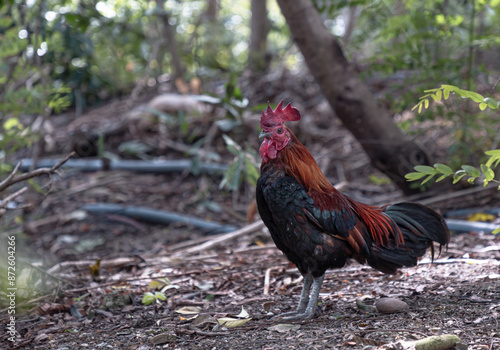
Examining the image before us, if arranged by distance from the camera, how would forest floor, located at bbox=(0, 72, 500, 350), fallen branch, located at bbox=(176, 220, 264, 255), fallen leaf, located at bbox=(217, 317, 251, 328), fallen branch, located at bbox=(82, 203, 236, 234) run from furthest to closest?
fallen branch, located at bbox=(82, 203, 236, 234) < fallen branch, located at bbox=(176, 220, 264, 255) < fallen leaf, located at bbox=(217, 317, 251, 328) < forest floor, located at bbox=(0, 72, 500, 350)

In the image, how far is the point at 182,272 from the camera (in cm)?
390

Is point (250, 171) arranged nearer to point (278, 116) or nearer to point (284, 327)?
point (278, 116)

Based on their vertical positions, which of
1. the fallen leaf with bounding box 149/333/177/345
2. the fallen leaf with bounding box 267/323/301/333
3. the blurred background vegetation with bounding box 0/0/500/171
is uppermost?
the blurred background vegetation with bounding box 0/0/500/171

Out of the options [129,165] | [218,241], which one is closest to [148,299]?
[218,241]

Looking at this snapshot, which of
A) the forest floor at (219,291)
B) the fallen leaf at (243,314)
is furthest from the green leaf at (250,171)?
the fallen leaf at (243,314)

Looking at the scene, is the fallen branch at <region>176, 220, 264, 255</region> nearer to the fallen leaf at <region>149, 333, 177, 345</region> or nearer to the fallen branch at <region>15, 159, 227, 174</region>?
the fallen leaf at <region>149, 333, 177, 345</region>

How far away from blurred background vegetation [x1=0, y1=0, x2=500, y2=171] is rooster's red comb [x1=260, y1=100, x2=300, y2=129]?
1.79m

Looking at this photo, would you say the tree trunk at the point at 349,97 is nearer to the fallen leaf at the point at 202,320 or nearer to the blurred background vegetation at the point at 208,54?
the blurred background vegetation at the point at 208,54

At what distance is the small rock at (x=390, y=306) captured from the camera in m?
2.85

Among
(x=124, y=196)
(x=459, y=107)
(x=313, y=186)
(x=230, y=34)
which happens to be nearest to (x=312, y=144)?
(x=459, y=107)

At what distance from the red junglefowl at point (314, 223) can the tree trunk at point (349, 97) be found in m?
1.82

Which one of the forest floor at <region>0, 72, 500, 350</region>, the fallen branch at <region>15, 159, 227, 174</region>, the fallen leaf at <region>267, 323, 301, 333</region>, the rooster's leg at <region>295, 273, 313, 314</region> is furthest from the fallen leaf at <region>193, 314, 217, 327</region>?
the fallen branch at <region>15, 159, 227, 174</region>

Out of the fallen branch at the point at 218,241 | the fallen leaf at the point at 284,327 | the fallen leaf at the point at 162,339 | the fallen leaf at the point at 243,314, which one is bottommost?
the fallen leaf at the point at 284,327

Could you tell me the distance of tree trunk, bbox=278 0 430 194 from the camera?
4520mm
